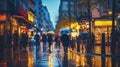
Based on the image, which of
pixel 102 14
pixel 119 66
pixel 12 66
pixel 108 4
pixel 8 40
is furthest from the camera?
pixel 102 14

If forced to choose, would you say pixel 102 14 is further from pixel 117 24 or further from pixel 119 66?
pixel 119 66

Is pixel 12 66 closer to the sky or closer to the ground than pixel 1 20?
closer to the ground

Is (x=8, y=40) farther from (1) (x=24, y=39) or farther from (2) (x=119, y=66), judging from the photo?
(2) (x=119, y=66)

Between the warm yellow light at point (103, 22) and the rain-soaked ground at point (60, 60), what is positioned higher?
the warm yellow light at point (103, 22)

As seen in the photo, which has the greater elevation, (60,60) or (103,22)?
(103,22)

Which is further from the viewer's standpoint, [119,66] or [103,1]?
[103,1]

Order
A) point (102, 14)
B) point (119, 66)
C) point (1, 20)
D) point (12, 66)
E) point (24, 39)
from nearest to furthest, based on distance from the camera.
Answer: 1. point (119, 66)
2. point (12, 66)
3. point (24, 39)
4. point (1, 20)
5. point (102, 14)

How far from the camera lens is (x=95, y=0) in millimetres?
58375

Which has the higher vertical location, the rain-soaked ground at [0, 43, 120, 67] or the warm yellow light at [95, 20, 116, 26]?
the warm yellow light at [95, 20, 116, 26]

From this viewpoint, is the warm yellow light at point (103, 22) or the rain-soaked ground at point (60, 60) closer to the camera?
the rain-soaked ground at point (60, 60)

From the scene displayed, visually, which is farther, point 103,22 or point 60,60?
point 103,22

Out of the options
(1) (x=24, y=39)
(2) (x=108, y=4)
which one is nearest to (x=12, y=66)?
(1) (x=24, y=39)

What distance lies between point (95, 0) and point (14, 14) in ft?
36.5

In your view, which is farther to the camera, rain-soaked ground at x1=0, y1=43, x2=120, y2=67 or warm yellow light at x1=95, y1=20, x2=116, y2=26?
warm yellow light at x1=95, y1=20, x2=116, y2=26
